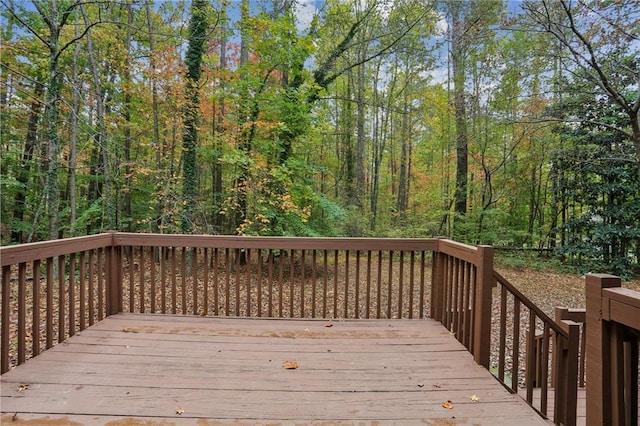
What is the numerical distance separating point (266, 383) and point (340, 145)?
41.4ft

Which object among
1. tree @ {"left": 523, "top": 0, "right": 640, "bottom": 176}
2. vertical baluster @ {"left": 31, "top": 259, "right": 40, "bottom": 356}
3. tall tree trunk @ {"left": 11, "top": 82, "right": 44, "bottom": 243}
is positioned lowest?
vertical baluster @ {"left": 31, "top": 259, "right": 40, "bottom": 356}

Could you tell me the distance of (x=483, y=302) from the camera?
2.47 meters

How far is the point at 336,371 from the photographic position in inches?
92.9

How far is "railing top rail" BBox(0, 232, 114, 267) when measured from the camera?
2301 millimetres

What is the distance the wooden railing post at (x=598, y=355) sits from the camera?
51.8 inches

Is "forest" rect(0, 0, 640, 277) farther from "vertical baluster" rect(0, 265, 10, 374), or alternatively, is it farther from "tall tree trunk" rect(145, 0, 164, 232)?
"vertical baluster" rect(0, 265, 10, 374)

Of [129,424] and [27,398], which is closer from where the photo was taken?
[129,424]

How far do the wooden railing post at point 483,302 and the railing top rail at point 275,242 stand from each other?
824 millimetres

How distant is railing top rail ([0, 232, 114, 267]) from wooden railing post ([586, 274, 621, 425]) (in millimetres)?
3405

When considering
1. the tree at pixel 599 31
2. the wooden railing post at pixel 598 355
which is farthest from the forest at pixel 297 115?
the wooden railing post at pixel 598 355

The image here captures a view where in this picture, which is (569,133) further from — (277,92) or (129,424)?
(129,424)

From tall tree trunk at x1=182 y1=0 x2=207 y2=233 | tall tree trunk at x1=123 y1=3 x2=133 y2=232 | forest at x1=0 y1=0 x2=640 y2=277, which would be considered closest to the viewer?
forest at x1=0 y1=0 x2=640 y2=277

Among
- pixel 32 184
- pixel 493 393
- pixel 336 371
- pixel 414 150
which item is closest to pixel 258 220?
pixel 336 371

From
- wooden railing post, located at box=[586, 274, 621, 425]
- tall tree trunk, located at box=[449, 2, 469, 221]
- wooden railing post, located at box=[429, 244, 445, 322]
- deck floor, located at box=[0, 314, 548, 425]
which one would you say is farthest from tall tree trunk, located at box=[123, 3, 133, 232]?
tall tree trunk, located at box=[449, 2, 469, 221]
